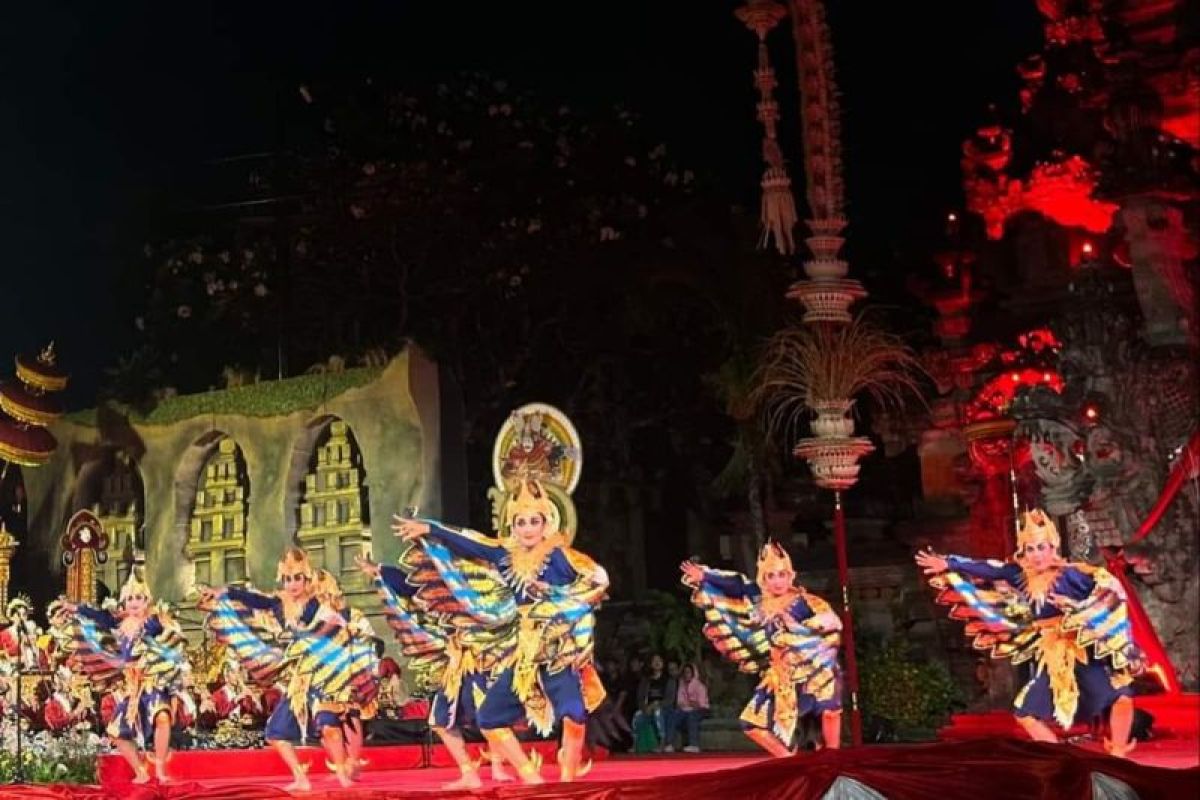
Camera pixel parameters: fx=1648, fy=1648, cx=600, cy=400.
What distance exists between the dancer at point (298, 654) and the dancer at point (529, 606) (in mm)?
1025

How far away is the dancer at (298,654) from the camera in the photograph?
8484mm

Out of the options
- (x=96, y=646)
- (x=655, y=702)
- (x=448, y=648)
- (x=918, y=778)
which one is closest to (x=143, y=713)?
(x=96, y=646)

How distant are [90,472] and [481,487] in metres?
3.68

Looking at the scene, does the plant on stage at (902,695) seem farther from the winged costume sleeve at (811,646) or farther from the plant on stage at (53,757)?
the plant on stage at (53,757)

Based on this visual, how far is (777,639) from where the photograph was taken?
8.35 meters

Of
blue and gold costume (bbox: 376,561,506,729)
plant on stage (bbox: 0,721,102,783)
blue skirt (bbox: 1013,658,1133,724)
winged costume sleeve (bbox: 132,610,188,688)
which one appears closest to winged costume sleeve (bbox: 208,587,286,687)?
winged costume sleeve (bbox: 132,610,188,688)

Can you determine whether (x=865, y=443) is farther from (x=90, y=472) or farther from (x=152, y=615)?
(x=90, y=472)

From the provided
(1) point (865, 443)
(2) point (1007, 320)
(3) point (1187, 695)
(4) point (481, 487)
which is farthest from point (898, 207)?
(1) point (865, 443)

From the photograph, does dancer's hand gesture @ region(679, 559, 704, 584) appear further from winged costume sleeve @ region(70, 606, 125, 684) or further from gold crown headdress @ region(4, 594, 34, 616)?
gold crown headdress @ region(4, 594, 34, 616)

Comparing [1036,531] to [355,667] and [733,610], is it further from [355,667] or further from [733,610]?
[355,667]

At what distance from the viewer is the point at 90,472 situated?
15.1 meters

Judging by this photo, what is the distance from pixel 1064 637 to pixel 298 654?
3.85 m

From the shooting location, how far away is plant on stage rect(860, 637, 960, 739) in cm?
1245

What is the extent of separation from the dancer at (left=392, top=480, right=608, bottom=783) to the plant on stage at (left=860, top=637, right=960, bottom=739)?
5156 millimetres
